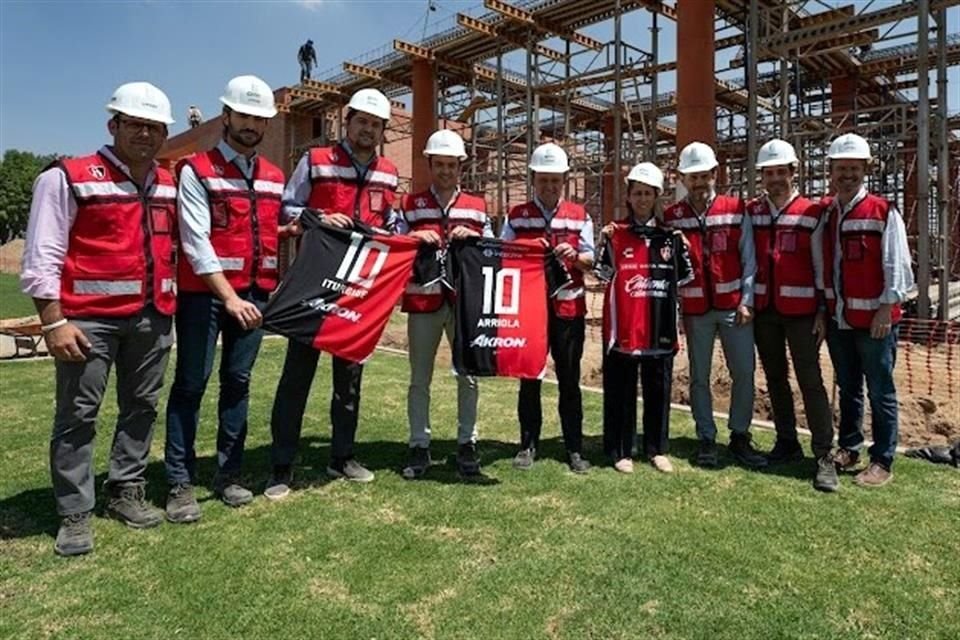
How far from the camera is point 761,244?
4711mm

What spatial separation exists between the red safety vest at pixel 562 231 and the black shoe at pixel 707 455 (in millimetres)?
1289

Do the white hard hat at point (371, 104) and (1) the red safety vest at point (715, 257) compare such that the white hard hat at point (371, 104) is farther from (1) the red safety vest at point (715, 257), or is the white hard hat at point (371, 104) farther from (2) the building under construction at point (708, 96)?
(2) the building under construction at point (708, 96)

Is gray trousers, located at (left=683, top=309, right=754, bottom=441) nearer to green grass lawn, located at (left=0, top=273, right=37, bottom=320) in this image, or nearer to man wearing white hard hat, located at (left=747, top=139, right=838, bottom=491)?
man wearing white hard hat, located at (left=747, top=139, right=838, bottom=491)

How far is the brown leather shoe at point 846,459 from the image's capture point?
15.3 feet

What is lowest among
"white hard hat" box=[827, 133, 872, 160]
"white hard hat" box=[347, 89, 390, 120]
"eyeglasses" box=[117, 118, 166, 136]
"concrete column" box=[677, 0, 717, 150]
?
"eyeglasses" box=[117, 118, 166, 136]

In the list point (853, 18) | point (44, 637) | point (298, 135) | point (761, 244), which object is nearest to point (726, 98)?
point (853, 18)

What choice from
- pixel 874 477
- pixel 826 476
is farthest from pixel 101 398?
pixel 874 477

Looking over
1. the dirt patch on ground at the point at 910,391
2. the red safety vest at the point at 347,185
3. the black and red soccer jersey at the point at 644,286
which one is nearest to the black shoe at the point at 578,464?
the black and red soccer jersey at the point at 644,286

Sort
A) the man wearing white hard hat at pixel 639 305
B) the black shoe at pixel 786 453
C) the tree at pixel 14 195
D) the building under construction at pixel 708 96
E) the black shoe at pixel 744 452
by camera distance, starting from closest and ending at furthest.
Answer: the man wearing white hard hat at pixel 639 305, the black shoe at pixel 744 452, the black shoe at pixel 786 453, the building under construction at pixel 708 96, the tree at pixel 14 195

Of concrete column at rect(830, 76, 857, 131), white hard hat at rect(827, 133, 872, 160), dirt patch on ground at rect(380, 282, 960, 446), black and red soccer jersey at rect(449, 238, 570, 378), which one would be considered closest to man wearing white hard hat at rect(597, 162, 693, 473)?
black and red soccer jersey at rect(449, 238, 570, 378)

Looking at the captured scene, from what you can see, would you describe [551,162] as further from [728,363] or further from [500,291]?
[728,363]

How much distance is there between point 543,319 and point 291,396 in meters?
1.64

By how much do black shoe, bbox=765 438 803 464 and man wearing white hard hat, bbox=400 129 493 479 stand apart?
213 cm

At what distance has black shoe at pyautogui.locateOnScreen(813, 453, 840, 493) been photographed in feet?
14.0
